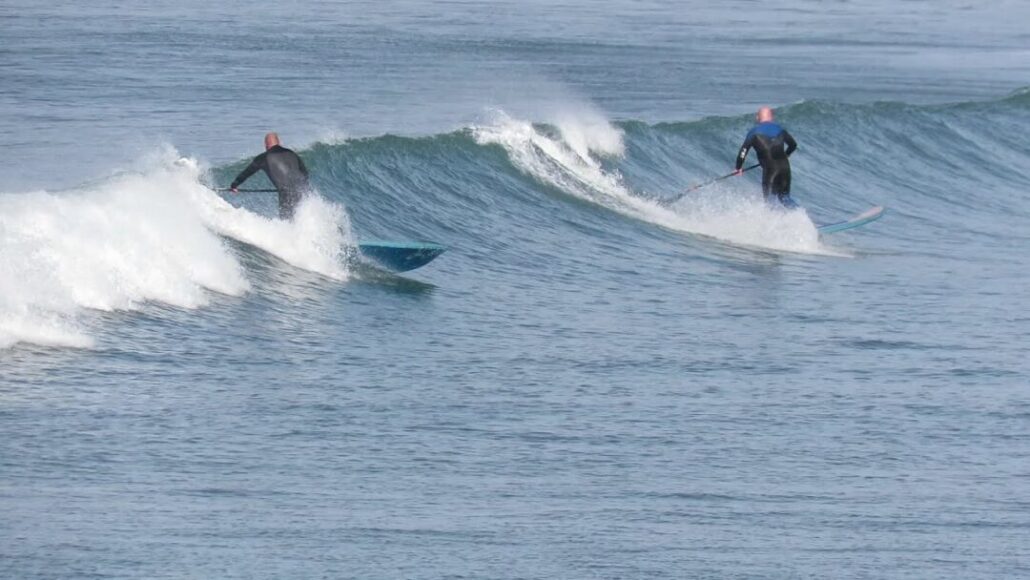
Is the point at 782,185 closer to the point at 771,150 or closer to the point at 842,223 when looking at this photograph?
the point at 771,150

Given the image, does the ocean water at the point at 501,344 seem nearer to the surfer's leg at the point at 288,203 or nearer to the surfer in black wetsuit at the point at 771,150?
the surfer's leg at the point at 288,203

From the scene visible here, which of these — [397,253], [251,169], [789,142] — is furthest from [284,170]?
[789,142]

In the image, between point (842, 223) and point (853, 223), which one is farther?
point (842, 223)

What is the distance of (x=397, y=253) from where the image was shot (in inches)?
704

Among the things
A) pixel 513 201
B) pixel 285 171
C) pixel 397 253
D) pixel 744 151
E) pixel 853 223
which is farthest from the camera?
pixel 513 201

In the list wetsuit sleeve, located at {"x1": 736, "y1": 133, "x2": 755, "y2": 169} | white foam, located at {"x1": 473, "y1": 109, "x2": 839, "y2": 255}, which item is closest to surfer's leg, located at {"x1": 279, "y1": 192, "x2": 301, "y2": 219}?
wetsuit sleeve, located at {"x1": 736, "y1": 133, "x2": 755, "y2": 169}

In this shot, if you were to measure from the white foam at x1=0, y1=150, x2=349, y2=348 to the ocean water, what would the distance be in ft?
0.13

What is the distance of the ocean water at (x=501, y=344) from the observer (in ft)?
33.1

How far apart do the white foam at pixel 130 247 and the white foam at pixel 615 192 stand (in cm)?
590

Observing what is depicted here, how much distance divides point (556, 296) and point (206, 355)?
16.6ft

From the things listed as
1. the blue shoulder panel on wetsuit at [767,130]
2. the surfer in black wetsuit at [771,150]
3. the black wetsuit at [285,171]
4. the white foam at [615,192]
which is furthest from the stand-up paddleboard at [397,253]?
the white foam at [615,192]

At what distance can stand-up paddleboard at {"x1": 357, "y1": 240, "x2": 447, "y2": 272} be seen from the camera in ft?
58.6

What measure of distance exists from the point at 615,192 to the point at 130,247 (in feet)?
34.2

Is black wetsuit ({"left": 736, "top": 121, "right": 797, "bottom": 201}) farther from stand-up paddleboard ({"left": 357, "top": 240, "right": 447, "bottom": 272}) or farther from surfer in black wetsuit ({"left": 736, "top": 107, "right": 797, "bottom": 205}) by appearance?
stand-up paddleboard ({"left": 357, "top": 240, "right": 447, "bottom": 272})
